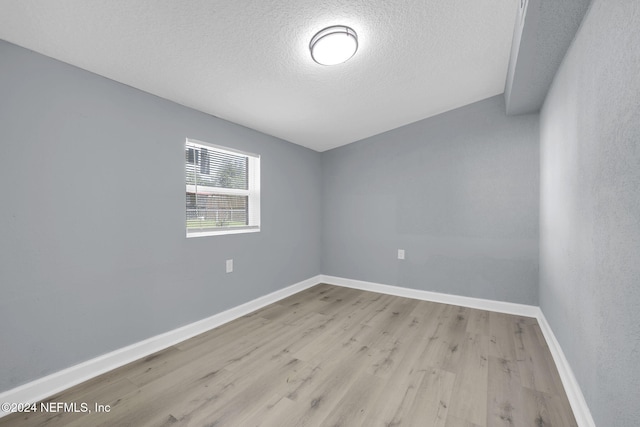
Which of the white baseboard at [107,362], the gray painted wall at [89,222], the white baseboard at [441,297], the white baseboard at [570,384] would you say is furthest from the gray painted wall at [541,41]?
the white baseboard at [107,362]

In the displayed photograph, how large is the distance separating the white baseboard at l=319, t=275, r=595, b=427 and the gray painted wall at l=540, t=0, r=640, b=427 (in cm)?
9

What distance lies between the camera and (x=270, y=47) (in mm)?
1637

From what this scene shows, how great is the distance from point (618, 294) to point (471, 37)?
1.75 meters

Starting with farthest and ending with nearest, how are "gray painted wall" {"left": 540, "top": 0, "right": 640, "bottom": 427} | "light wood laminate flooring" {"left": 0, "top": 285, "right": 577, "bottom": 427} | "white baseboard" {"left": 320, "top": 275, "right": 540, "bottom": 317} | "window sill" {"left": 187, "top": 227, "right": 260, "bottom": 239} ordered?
"white baseboard" {"left": 320, "top": 275, "right": 540, "bottom": 317}, "window sill" {"left": 187, "top": 227, "right": 260, "bottom": 239}, "light wood laminate flooring" {"left": 0, "top": 285, "right": 577, "bottom": 427}, "gray painted wall" {"left": 540, "top": 0, "right": 640, "bottom": 427}

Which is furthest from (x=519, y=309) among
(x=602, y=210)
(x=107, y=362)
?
(x=107, y=362)

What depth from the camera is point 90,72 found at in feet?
5.57

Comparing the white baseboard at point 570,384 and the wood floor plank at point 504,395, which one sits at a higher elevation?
the white baseboard at point 570,384

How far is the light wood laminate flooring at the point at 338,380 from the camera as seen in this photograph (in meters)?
1.38

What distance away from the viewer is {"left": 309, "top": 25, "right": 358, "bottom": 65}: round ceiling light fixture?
154cm

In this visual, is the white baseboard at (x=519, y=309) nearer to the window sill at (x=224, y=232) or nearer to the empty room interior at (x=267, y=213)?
the empty room interior at (x=267, y=213)

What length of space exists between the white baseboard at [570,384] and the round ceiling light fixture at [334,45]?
2.34 m

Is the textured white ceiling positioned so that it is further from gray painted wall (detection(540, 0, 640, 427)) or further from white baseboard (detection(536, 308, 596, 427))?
white baseboard (detection(536, 308, 596, 427))

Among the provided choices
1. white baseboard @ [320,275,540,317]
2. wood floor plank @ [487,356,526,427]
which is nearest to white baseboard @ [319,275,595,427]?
white baseboard @ [320,275,540,317]

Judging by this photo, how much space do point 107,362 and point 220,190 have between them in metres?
1.58
